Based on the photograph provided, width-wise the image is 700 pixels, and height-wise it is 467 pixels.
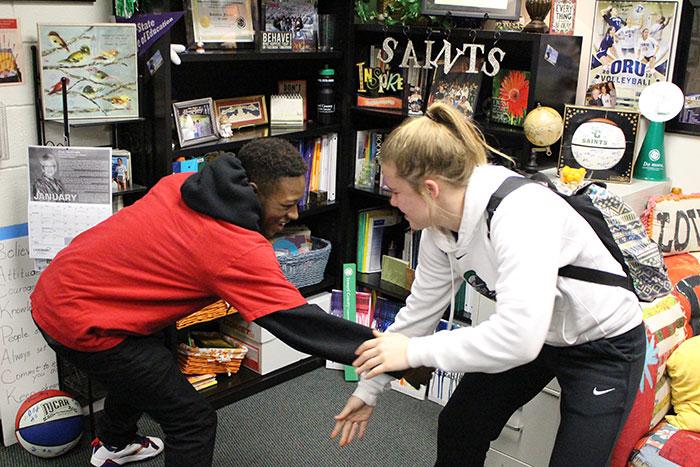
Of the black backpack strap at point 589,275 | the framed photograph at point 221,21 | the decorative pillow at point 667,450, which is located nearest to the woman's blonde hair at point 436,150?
the black backpack strap at point 589,275

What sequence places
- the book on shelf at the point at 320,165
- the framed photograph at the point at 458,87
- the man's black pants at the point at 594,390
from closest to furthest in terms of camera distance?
the man's black pants at the point at 594,390
the framed photograph at the point at 458,87
the book on shelf at the point at 320,165

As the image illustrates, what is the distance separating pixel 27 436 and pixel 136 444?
36 centimetres

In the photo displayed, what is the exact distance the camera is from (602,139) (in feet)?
→ 8.91

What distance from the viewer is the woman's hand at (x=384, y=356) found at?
159 centimetres

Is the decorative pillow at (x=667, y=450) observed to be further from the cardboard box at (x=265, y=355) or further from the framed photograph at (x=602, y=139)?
the cardboard box at (x=265, y=355)

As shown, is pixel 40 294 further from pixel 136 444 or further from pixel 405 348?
pixel 405 348

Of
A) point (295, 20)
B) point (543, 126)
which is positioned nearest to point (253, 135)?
point (295, 20)

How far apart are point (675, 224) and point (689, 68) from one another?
59cm

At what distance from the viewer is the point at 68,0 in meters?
2.51

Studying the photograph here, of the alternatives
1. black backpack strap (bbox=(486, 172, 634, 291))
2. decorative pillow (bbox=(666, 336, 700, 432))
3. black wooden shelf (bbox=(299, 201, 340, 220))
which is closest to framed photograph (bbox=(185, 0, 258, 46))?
black wooden shelf (bbox=(299, 201, 340, 220))

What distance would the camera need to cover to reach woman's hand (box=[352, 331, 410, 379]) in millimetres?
1589

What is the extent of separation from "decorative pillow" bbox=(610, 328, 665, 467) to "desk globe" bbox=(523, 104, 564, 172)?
0.86 m

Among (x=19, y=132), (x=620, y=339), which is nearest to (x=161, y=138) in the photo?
(x=19, y=132)

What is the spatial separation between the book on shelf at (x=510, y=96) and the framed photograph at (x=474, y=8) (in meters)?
0.22
